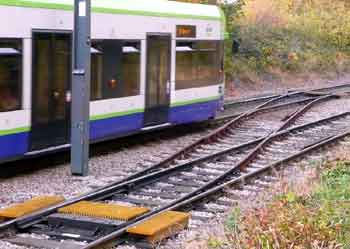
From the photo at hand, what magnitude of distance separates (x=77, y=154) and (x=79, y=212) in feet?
10.6

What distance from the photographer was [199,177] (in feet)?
44.0

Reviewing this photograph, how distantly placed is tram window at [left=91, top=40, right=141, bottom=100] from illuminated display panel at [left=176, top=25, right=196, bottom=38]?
1.92 meters

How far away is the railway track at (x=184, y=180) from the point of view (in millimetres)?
9758

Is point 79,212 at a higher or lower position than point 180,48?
lower

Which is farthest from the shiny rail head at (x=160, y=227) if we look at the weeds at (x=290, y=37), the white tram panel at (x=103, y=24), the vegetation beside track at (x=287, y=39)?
Result: the weeds at (x=290, y=37)

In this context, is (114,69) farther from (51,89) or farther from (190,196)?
(190,196)

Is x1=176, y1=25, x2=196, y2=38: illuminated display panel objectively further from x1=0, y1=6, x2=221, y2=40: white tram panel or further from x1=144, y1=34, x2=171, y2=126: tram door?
x1=144, y1=34, x2=171, y2=126: tram door

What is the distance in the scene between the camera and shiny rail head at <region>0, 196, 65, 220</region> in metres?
10.0

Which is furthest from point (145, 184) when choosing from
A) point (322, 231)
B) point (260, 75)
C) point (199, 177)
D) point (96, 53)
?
point (260, 75)

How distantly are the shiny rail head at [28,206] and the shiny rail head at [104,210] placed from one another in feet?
1.02

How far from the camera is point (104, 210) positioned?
10.3 m

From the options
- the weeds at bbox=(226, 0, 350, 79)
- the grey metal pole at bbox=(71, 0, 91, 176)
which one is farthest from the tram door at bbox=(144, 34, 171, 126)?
the weeds at bbox=(226, 0, 350, 79)

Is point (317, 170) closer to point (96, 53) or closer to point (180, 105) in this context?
point (96, 53)

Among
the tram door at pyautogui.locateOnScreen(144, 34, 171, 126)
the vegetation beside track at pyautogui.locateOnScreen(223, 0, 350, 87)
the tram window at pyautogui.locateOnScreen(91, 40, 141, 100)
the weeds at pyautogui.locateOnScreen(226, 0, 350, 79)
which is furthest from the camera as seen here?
the weeds at pyautogui.locateOnScreen(226, 0, 350, 79)
